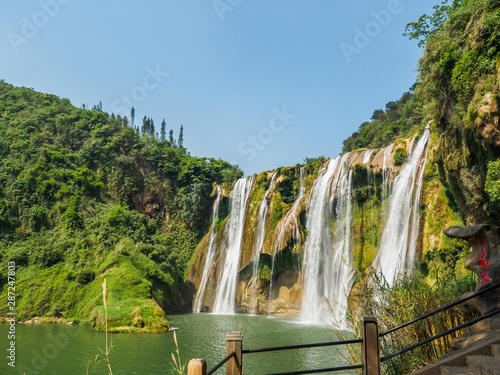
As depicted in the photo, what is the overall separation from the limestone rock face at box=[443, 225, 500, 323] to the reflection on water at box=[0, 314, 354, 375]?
375 centimetres

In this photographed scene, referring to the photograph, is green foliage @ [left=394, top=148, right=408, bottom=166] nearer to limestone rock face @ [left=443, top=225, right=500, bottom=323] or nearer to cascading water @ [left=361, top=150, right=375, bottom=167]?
cascading water @ [left=361, top=150, right=375, bottom=167]

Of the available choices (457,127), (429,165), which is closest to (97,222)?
(429,165)

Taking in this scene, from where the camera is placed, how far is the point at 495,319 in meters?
4.64

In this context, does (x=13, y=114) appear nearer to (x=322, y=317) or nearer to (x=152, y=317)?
(x=152, y=317)

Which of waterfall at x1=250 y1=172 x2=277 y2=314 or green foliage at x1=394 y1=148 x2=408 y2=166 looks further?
waterfall at x1=250 y1=172 x2=277 y2=314

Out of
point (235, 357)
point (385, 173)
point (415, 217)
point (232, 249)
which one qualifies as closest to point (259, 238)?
point (232, 249)

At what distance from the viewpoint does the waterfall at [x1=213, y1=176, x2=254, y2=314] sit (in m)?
26.2

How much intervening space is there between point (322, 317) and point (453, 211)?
9.93 m

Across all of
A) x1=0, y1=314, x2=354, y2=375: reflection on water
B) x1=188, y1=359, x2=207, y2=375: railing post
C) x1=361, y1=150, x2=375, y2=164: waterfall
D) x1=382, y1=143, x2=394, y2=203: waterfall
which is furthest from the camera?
x1=361, y1=150, x2=375, y2=164: waterfall

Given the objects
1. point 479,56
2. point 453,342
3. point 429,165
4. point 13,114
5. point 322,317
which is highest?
point 13,114

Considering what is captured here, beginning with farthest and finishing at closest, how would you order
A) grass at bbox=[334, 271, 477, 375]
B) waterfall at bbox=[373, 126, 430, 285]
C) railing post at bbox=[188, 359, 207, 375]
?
waterfall at bbox=[373, 126, 430, 285] → grass at bbox=[334, 271, 477, 375] → railing post at bbox=[188, 359, 207, 375]

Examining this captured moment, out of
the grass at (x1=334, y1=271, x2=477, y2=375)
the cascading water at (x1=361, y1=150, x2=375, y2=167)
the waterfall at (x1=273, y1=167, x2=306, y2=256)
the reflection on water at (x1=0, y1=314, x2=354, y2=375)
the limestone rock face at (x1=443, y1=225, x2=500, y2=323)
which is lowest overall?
the reflection on water at (x1=0, y1=314, x2=354, y2=375)

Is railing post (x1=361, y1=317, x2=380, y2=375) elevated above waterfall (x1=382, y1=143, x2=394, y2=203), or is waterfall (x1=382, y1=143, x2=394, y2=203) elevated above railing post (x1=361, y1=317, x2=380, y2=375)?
waterfall (x1=382, y1=143, x2=394, y2=203)

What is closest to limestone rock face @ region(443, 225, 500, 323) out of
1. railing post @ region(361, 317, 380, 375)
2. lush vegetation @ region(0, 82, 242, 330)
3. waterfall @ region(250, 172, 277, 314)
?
railing post @ region(361, 317, 380, 375)
